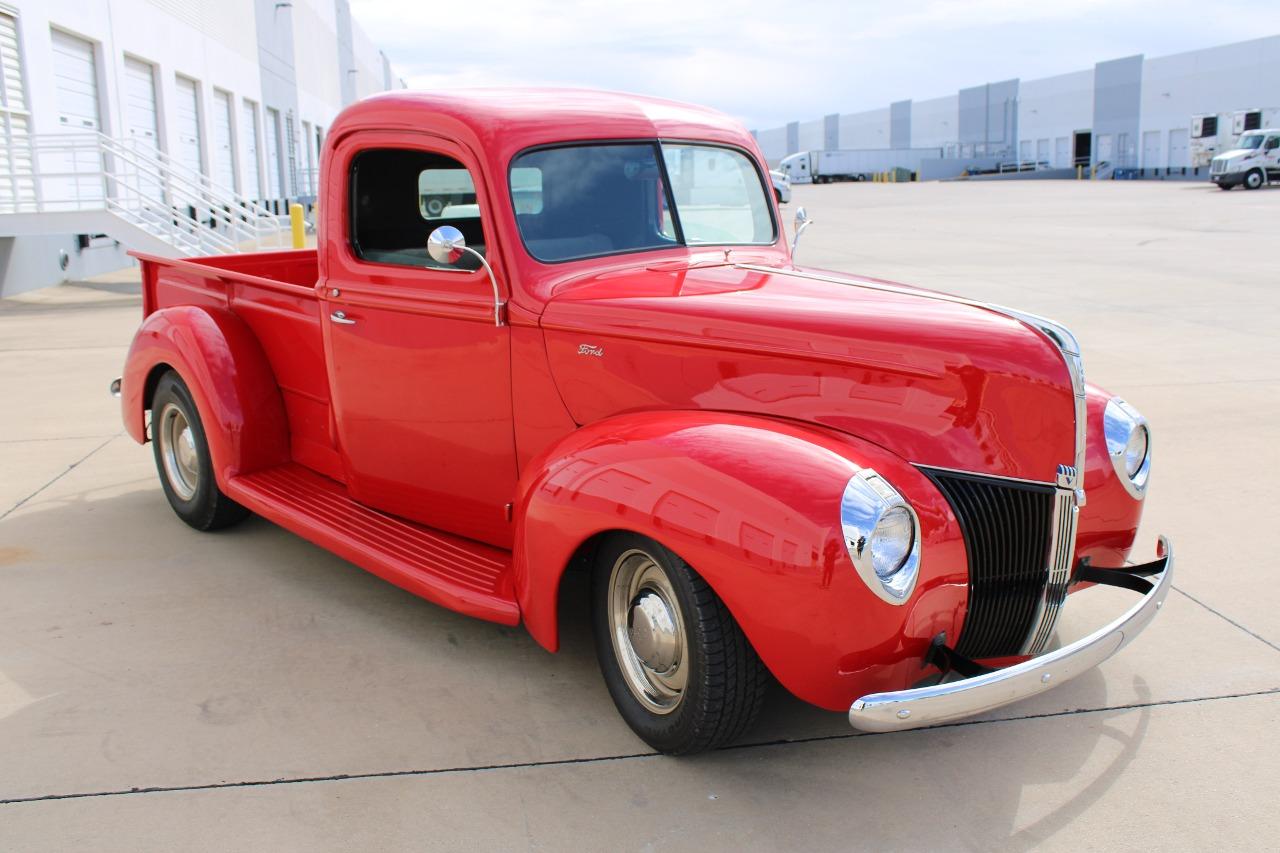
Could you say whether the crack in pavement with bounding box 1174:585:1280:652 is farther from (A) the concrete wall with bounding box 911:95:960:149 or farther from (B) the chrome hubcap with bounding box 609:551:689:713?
(A) the concrete wall with bounding box 911:95:960:149

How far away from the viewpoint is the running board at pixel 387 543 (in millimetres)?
3400

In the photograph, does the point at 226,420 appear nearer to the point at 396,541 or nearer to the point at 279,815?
the point at 396,541

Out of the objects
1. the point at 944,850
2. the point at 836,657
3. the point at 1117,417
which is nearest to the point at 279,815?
the point at 836,657

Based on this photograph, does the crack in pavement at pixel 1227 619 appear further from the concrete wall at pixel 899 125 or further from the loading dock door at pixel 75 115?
the concrete wall at pixel 899 125

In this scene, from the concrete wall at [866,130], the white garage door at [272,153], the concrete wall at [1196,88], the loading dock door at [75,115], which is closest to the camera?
the loading dock door at [75,115]

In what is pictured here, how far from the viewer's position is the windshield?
11.9ft

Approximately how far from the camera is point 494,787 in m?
2.93

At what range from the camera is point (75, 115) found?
16031 millimetres

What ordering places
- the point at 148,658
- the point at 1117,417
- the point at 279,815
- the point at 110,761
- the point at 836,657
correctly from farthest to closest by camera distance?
the point at 148,658 → the point at 1117,417 → the point at 110,761 → the point at 279,815 → the point at 836,657

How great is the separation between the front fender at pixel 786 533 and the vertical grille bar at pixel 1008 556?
10 centimetres

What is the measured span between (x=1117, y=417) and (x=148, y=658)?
3.21 m

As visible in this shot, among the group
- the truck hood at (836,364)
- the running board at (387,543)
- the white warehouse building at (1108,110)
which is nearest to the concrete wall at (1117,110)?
the white warehouse building at (1108,110)

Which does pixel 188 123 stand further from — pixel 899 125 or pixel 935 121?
pixel 899 125

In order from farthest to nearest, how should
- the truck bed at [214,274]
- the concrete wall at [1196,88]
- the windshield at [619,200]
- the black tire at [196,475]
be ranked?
1. the concrete wall at [1196,88]
2. the truck bed at [214,274]
3. the black tire at [196,475]
4. the windshield at [619,200]
